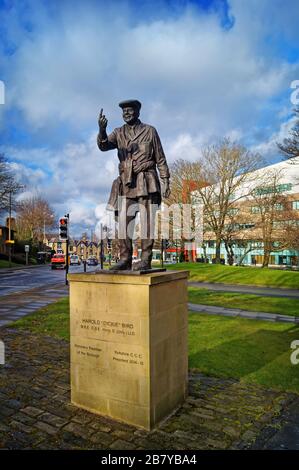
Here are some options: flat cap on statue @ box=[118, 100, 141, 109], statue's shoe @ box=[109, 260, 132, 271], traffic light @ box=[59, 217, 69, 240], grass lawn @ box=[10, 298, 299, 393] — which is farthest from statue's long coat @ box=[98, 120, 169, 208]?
traffic light @ box=[59, 217, 69, 240]

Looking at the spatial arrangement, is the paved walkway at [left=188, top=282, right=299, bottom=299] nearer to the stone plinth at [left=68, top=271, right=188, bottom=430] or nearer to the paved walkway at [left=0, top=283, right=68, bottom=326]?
the paved walkway at [left=0, top=283, right=68, bottom=326]

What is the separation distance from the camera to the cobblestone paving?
345 centimetres

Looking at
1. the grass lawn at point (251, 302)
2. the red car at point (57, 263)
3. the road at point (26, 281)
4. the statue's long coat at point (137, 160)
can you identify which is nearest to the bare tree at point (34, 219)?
the red car at point (57, 263)

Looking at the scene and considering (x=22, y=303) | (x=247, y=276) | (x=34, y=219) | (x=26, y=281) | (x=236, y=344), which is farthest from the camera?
(x=34, y=219)

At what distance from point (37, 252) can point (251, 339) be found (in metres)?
54.1

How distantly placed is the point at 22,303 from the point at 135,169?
9.71 m

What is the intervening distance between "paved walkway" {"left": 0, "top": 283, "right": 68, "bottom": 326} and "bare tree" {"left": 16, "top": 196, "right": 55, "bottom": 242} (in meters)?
49.4

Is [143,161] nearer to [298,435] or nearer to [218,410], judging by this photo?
[218,410]

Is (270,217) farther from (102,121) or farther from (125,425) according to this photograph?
(125,425)

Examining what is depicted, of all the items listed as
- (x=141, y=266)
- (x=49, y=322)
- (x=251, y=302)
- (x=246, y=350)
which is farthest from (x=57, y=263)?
(x=141, y=266)

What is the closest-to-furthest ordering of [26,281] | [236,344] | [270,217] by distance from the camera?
[236,344] < [26,281] < [270,217]

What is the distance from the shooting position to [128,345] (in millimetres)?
3904
